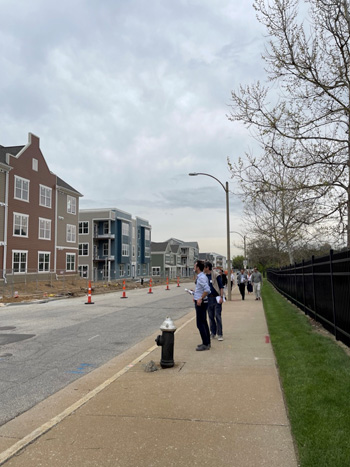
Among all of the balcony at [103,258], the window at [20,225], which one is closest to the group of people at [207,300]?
the window at [20,225]

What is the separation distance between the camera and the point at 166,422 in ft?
14.0

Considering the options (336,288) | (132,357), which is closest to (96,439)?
(132,357)

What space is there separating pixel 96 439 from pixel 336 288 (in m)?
5.80

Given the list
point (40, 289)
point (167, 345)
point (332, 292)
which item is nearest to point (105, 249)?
point (40, 289)

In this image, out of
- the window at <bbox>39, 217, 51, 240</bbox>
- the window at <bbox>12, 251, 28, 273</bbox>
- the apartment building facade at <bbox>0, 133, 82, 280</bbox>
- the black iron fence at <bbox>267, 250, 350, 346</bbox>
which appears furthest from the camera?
the window at <bbox>39, 217, 51, 240</bbox>

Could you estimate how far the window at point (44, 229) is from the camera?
37.6 metres

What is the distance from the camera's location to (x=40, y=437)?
3938 millimetres

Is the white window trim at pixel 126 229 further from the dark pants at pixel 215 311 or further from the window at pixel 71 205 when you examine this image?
the dark pants at pixel 215 311

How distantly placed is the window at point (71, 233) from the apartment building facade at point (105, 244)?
11.4 m

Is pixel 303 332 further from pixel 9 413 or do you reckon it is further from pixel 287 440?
pixel 9 413

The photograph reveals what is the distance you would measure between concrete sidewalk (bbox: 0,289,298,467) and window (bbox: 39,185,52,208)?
110 feet

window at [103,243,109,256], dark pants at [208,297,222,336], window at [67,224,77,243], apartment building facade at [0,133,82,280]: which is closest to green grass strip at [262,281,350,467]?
dark pants at [208,297,222,336]

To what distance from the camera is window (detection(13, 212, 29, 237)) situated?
3362 centimetres

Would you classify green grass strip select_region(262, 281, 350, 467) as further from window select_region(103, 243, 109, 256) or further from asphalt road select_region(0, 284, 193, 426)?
window select_region(103, 243, 109, 256)
